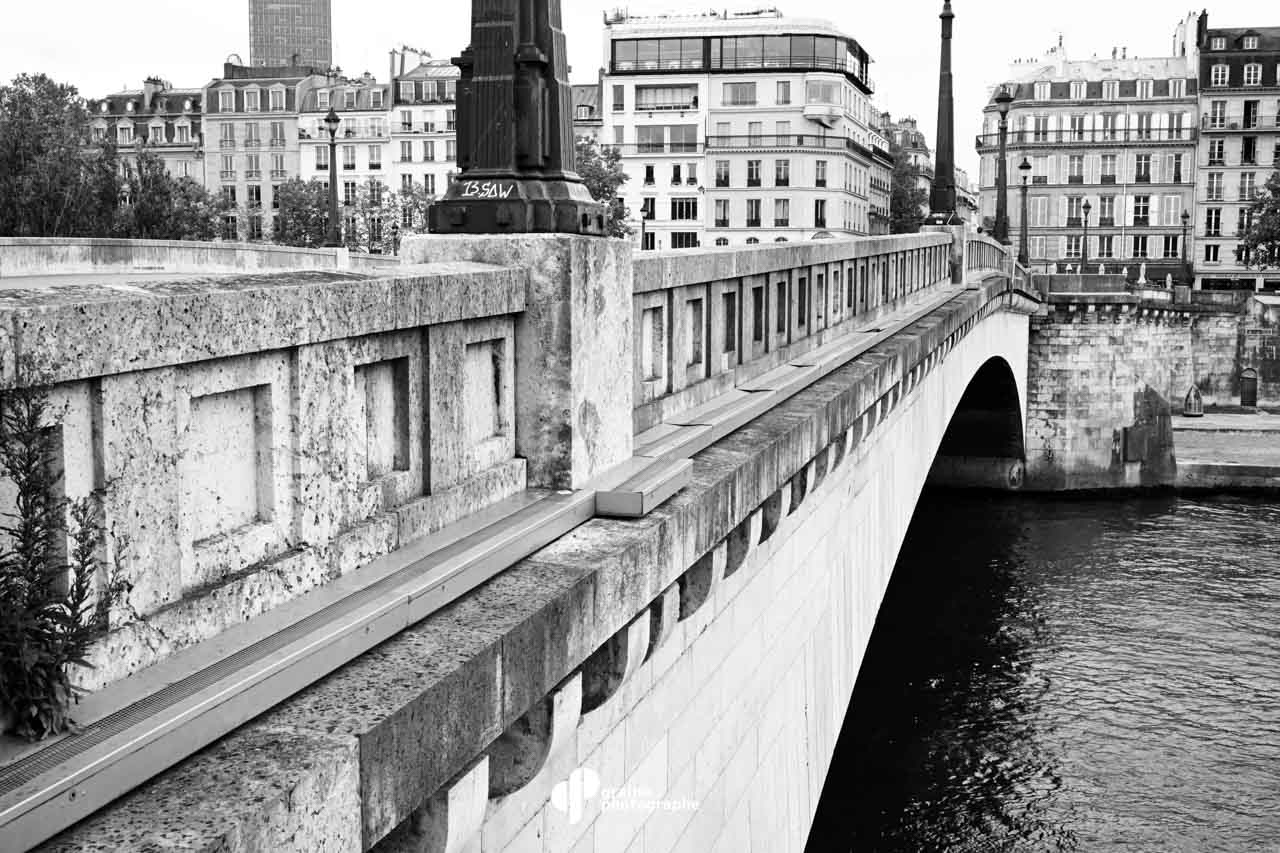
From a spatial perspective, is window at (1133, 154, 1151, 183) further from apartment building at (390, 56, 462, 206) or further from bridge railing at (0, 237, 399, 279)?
bridge railing at (0, 237, 399, 279)

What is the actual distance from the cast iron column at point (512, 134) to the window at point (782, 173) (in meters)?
80.8

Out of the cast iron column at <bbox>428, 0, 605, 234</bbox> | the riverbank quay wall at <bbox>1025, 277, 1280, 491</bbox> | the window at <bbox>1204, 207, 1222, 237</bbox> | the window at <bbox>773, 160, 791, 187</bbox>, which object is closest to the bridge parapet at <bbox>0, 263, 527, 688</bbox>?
the cast iron column at <bbox>428, 0, 605, 234</bbox>

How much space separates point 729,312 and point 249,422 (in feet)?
22.4

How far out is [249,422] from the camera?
4.21 metres

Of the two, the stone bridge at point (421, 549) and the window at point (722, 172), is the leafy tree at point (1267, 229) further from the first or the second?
the stone bridge at point (421, 549)

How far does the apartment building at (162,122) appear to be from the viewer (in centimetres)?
10100

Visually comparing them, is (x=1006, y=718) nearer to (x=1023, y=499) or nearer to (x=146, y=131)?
(x=1023, y=499)

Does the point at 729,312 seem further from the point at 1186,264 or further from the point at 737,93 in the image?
the point at 1186,264

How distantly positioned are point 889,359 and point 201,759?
Answer: 11.9 m

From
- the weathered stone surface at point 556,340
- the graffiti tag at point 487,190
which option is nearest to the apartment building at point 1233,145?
the weathered stone surface at point 556,340

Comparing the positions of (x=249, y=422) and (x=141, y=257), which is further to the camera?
(x=141, y=257)

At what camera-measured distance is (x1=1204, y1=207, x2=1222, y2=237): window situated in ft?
308

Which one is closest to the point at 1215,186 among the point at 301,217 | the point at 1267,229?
the point at 1267,229

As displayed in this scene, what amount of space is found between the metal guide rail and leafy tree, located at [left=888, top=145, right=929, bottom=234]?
105 meters
